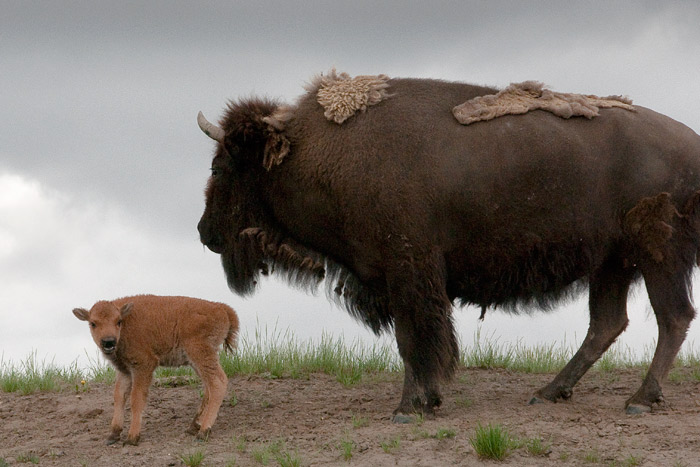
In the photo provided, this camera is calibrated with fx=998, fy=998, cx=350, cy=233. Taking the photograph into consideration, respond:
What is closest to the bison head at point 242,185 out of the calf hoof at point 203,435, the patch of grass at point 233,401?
the patch of grass at point 233,401

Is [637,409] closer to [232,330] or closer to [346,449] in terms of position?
[346,449]

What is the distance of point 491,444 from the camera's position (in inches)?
250

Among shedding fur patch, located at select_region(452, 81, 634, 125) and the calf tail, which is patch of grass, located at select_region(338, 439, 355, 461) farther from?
shedding fur patch, located at select_region(452, 81, 634, 125)

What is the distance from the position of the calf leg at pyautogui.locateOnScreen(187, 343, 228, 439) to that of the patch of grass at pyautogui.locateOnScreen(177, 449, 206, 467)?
0.53 meters

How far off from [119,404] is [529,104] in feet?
12.8

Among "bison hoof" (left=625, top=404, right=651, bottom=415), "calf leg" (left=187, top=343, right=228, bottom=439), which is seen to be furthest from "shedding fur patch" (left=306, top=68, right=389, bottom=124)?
"bison hoof" (left=625, top=404, right=651, bottom=415)

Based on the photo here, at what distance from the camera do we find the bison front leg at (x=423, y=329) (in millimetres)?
7367

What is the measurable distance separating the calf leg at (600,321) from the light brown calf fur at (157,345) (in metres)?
2.69

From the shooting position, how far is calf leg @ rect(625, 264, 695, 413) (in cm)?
770

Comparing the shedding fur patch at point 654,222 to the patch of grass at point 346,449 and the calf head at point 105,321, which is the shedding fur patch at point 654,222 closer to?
the patch of grass at point 346,449

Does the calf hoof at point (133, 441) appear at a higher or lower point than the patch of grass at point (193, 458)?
lower

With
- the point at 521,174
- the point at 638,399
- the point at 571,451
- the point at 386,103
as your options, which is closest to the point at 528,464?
the point at 571,451

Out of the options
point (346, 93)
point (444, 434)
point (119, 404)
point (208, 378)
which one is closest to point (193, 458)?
point (208, 378)

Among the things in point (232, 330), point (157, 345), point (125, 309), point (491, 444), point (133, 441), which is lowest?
point (133, 441)
